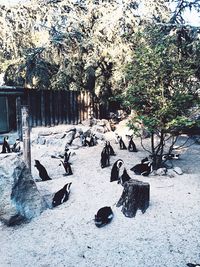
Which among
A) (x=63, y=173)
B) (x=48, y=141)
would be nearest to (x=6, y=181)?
(x=63, y=173)

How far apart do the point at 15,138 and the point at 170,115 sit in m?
8.14

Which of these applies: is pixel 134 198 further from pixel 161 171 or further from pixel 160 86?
pixel 160 86

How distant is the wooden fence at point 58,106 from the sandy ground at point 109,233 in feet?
27.1

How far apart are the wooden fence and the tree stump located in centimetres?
1000

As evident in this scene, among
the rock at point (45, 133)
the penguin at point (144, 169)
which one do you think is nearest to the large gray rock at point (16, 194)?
the penguin at point (144, 169)

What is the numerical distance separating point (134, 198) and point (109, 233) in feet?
2.92

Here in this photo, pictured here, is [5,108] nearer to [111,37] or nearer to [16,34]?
[16,34]

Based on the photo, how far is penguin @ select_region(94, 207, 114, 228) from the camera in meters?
5.22

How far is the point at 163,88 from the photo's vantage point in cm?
789

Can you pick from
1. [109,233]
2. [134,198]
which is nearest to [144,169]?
[134,198]

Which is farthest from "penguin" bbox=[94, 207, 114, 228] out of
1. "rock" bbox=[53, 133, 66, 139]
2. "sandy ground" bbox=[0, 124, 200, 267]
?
"rock" bbox=[53, 133, 66, 139]

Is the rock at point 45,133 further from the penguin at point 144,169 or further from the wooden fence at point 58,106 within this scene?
the penguin at point 144,169

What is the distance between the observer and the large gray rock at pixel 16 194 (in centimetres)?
550

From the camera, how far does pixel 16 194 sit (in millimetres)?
5703
